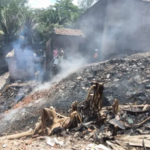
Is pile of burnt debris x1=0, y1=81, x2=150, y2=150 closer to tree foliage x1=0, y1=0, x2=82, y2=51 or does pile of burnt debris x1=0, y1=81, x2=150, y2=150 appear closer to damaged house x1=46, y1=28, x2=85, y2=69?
damaged house x1=46, y1=28, x2=85, y2=69

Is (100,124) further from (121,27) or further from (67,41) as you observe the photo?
(67,41)

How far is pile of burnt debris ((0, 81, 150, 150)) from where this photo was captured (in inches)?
110

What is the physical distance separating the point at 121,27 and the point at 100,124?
9.18 m


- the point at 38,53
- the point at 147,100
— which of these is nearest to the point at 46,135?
the point at 147,100

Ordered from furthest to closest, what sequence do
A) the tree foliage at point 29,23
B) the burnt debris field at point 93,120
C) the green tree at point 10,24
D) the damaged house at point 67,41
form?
the tree foliage at point 29,23, the green tree at point 10,24, the damaged house at point 67,41, the burnt debris field at point 93,120

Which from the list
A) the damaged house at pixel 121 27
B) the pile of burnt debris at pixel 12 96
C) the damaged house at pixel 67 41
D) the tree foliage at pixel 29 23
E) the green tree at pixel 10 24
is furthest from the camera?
the tree foliage at pixel 29 23

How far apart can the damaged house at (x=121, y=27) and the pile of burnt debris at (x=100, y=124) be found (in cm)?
761

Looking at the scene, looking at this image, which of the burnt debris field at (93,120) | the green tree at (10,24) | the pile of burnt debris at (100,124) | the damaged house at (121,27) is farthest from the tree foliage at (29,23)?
the pile of burnt debris at (100,124)

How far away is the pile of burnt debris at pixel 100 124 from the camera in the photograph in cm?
279

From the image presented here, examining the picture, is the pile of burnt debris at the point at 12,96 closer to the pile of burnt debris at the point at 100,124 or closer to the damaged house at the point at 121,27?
the pile of burnt debris at the point at 100,124

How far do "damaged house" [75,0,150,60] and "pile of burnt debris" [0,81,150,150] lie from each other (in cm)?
761

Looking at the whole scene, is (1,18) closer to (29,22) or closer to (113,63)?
(29,22)

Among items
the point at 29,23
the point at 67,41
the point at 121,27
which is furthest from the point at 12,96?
the point at 29,23

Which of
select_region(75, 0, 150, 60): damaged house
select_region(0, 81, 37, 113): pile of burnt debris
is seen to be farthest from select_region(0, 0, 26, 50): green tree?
select_region(75, 0, 150, 60): damaged house
